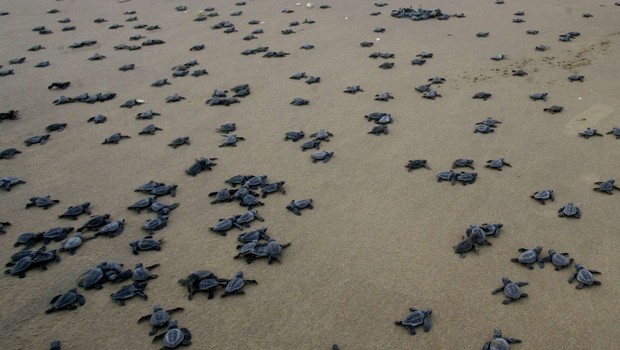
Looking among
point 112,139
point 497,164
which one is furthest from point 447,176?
point 112,139

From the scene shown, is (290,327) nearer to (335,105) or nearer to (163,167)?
(163,167)

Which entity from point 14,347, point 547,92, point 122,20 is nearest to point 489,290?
point 14,347

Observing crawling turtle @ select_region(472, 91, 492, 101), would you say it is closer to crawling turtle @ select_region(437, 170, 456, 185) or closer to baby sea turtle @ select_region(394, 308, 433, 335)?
crawling turtle @ select_region(437, 170, 456, 185)

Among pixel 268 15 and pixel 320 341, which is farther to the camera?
pixel 268 15

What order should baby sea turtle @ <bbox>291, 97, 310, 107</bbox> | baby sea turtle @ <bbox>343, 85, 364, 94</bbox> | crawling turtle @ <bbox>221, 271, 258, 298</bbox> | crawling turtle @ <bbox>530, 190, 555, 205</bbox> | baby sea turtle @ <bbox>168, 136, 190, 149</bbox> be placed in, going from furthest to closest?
baby sea turtle @ <bbox>343, 85, 364, 94</bbox>, baby sea turtle @ <bbox>291, 97, 310, 107</bbox>, baby sea turtle @ <bbox>168, 136, 190, 149</bbox>, crawling turtle @ <bbox>530, 190, 555, 205</bbox>, crawling turtle @ <bbox>221, 271, 258, 298</bbox>

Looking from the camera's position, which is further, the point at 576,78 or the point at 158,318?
the point at 576,78

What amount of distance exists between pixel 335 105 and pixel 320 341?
19.7 ft

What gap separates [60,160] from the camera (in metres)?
8.23

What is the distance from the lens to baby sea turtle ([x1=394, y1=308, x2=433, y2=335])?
15.4 ft

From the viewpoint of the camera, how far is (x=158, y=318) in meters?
4.80

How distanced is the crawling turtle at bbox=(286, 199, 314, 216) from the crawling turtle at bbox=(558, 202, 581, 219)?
327 centimetres

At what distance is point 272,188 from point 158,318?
107 inches

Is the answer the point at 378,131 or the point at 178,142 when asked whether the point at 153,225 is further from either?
the point at 378,131

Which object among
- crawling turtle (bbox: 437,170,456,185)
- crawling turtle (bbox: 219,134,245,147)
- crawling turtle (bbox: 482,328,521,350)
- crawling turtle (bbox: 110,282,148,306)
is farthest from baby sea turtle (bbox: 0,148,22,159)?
crawling turtle (bbox: 482,328,521,350)
